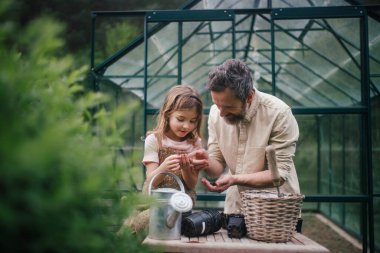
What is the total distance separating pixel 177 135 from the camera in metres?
2.91

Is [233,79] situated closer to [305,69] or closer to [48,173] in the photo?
[48,173]

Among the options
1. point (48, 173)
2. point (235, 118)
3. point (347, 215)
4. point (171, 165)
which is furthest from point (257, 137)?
point (347, 215)

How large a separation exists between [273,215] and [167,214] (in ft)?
1.53

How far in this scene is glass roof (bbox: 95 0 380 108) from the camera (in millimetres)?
4887

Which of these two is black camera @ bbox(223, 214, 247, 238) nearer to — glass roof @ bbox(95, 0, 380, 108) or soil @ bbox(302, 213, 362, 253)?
glass roof @ bbox(95, 0, 380, 108)

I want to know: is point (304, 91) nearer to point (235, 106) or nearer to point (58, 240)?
point (235, 106)

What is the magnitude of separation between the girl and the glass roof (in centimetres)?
156

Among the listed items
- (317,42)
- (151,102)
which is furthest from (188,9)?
(151,102)

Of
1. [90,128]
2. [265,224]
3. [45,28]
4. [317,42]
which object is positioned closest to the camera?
[45,28]

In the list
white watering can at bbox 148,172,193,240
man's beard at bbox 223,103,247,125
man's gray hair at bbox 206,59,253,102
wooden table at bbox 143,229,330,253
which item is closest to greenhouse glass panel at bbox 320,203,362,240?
man's beard at bbox 223,103,247,125

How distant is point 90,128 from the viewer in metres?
1.35

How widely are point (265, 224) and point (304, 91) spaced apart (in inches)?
263

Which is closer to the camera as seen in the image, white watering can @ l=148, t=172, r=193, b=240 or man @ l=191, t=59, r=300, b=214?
white watering can @ l=148, t=172, r=193, b=240

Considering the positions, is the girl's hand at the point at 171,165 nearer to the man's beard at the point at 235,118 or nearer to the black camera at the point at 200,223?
the black camera at the point at 200,223
